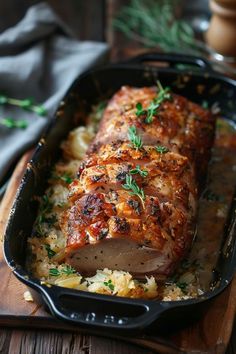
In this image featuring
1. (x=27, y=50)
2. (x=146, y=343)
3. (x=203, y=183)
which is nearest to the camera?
(x=146, y=343)

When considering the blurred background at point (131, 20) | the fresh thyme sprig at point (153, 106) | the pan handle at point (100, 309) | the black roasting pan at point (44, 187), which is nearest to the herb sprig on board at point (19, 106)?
the black roasting pan at point (44, 187)

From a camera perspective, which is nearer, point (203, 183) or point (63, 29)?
point (203, 183)

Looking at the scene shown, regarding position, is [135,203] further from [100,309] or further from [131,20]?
[131,20]

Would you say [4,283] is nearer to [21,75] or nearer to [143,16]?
[21,75]

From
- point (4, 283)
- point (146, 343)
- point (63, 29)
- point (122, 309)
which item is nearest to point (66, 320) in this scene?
point (122, 309)

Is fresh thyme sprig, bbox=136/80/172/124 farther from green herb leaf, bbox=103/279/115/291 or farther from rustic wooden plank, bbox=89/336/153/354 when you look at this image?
rustic wooden plank, bbox=89/336/153/354

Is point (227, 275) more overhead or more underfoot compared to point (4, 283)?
more overhead

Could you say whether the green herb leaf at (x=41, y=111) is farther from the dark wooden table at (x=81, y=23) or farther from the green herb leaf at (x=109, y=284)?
the green herb leaf at (x=109, y=284)

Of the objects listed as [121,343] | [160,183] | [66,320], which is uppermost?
[160,183]
